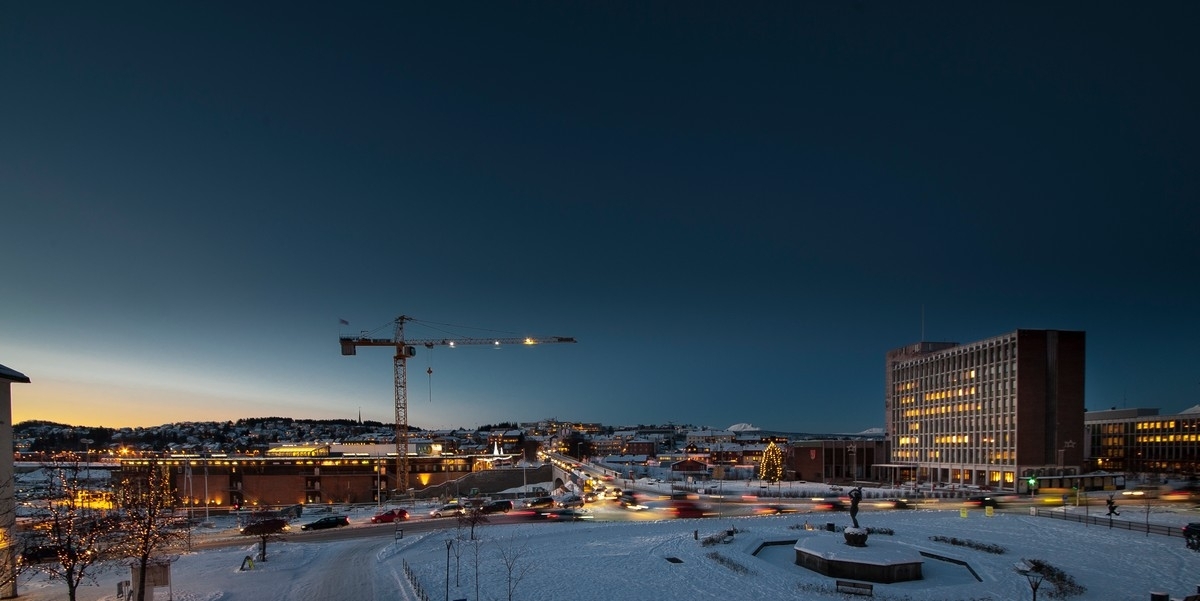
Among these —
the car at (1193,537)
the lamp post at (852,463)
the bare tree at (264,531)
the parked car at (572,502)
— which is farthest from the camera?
the lamp post at (852,463)

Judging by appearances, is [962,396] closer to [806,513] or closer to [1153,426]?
Result: [806,513]

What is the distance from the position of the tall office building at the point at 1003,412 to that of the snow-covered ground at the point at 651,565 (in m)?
34.4

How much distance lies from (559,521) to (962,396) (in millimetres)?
65843

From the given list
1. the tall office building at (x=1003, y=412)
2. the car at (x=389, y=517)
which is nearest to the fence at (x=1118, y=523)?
the tall office building at (x=1003, y=412)

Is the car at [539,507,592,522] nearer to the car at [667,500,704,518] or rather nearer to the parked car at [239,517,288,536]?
the car at [667,500,704,518]

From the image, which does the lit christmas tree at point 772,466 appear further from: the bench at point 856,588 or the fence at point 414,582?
the fence at point 414,582

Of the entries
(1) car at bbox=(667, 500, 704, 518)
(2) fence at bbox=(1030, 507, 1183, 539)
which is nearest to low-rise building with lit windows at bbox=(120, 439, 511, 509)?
(1) car at bbox=(667, 500, 704, 518)

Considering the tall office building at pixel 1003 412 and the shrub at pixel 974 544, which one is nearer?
the shrub at pixel 974 544

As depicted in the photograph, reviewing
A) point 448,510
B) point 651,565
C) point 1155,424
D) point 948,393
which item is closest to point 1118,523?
point 651,565

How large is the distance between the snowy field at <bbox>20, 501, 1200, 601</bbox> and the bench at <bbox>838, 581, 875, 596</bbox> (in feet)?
1.60

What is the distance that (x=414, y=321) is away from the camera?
120 m

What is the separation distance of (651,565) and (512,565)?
6.77m

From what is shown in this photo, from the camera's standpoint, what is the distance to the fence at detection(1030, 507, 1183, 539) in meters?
39.2

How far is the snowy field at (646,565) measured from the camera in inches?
1060
